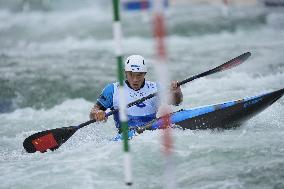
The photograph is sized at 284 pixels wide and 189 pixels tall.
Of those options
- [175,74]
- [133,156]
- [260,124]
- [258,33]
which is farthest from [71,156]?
[258,33]

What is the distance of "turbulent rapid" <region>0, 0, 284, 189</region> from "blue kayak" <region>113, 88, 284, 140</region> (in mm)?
112

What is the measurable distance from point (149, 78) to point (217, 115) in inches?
238

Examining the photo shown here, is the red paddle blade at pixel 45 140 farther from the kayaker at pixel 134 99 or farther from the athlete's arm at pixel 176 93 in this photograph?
the athlete's arm at pixel 176 93

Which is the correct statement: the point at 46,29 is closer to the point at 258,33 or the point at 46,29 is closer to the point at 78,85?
the point at 258,33

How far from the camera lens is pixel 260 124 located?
7.50 m

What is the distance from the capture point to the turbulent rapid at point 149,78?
5762 mm

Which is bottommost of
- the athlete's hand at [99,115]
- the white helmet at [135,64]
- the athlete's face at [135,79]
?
the athlete's hand at [99,115]

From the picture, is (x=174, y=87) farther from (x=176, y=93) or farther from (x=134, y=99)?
(x=134, y=99)

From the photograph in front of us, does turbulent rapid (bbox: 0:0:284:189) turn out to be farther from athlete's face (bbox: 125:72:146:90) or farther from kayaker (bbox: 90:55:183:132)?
athlete's face (bbox: 125:72:146:90)

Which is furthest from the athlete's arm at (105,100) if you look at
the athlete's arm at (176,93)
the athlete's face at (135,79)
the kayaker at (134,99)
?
the athlete's arm at (176,93)

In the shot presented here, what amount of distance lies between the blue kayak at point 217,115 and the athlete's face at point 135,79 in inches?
21.9

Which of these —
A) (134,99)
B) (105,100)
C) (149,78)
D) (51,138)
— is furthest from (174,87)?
(149,78)

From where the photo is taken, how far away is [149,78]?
1299 cm

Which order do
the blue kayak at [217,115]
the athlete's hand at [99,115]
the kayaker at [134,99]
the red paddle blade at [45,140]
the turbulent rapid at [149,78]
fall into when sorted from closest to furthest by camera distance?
the turbulent rapid at [149,78], the athlete's hand at [99,115], the blue kayak at [217,115], the red paddle blade at [45,140], the kayaker at [134,99]
